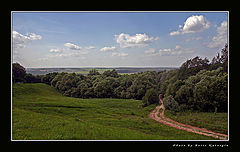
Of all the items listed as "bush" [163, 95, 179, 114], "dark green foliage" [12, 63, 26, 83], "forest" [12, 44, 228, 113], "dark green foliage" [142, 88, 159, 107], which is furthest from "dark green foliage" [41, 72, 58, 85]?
"bush" [163, 95, 179, 114]

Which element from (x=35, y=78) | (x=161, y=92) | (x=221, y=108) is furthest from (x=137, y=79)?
(x=35, y=78)

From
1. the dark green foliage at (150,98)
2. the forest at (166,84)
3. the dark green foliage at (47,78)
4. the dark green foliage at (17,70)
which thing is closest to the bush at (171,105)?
the forest at (166,84)

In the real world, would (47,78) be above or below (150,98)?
above

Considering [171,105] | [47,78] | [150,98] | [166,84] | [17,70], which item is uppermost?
[17,70]

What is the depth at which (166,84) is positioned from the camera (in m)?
30.3

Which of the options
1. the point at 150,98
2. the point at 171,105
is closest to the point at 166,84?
the point at 150,98

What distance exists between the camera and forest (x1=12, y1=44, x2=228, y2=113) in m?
19.1

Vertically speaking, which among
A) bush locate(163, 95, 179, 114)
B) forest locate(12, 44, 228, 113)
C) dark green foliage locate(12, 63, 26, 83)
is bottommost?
bush locate(163, 95, 179, 114)

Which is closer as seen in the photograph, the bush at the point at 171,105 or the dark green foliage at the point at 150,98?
the bush at the point at 171,105

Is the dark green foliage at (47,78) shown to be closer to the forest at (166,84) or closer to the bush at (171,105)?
the forest at (166,84)

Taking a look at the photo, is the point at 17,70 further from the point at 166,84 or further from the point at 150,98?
the point at 166,84

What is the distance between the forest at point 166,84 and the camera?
1911 cm

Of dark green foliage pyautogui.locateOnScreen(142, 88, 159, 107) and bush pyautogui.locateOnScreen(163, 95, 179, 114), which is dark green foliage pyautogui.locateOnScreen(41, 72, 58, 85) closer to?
dark green foliage pyautogui.locateOnScreen(142, 88, 159, 107)
